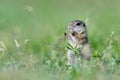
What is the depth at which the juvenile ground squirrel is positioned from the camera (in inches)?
354

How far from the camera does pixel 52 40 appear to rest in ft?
44.1

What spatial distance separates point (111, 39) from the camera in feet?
34.4

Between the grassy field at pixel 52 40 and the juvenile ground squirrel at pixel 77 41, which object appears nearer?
the grassy field at pixel 52 40

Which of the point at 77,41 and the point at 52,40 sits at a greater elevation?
the point at 52,40

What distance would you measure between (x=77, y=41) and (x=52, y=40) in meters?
4.28

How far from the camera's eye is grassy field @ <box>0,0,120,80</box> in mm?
8320

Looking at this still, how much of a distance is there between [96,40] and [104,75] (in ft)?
15.0

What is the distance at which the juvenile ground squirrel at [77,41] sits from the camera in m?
9.00

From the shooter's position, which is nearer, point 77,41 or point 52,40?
point 77,41

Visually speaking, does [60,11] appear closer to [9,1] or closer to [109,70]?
[9,1]

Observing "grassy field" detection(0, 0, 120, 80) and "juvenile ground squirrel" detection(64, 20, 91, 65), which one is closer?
"grassy field" detection(0, 0, 120, 80)

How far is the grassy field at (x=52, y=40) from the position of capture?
8.32 metres

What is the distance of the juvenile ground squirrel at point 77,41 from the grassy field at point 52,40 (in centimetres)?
11

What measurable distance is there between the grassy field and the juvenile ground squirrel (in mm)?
112
